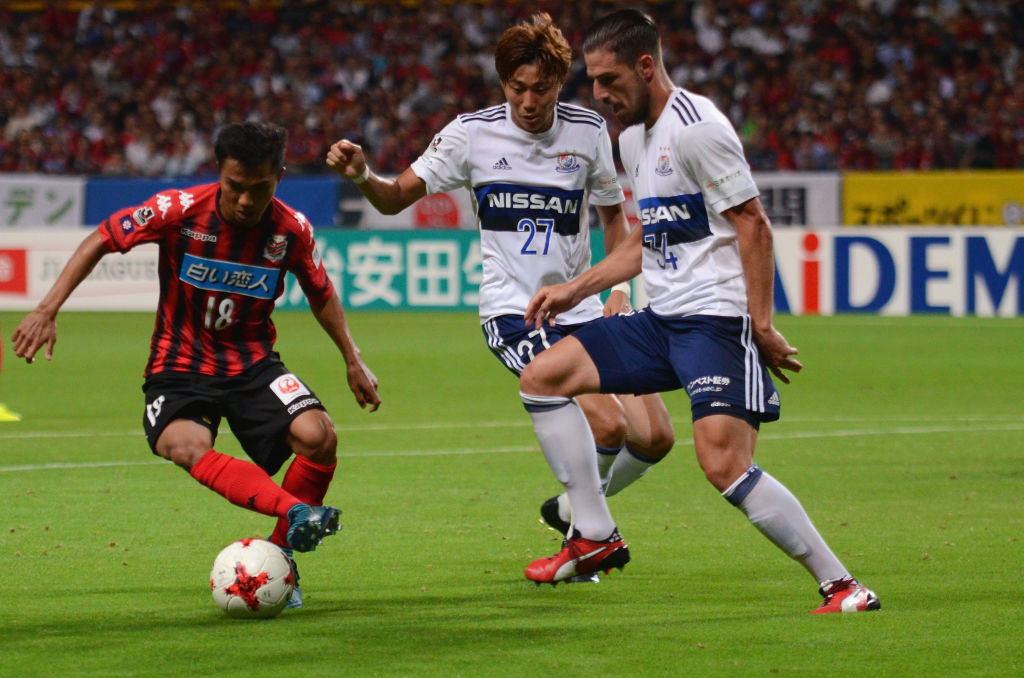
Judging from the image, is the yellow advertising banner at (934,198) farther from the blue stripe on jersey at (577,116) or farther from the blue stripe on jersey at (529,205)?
the blue stripe on jersey at (529,205)

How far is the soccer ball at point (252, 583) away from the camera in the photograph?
4.89 metres

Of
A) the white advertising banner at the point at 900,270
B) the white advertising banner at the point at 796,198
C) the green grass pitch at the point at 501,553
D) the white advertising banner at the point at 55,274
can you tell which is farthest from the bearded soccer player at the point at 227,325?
the white advertising banner at the point at 796,198

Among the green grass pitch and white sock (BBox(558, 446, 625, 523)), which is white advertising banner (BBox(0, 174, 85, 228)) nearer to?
the green grass pitch

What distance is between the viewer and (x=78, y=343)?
16891mm

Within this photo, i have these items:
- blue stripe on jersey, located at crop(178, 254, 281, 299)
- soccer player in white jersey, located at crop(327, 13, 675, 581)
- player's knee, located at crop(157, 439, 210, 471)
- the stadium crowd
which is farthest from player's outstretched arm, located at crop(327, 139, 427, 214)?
the stadium crowd

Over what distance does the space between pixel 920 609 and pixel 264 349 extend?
7.98 feet

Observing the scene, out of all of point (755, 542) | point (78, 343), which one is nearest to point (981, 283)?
point (78, 343)

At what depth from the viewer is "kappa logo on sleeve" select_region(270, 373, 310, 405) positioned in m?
5.32

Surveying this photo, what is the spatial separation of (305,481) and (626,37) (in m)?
1.87

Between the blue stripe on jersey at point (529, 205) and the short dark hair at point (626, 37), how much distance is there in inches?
38.4

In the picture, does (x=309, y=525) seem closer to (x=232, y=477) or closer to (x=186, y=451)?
(x=232, y=477)

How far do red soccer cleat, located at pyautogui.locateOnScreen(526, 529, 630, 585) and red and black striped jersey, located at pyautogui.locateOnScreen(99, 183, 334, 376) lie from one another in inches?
50.6

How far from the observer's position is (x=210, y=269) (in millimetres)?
5367

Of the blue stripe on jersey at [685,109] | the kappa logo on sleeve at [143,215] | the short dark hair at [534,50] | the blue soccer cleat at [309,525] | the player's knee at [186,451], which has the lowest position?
the blue soccer cleat at [309,525]
